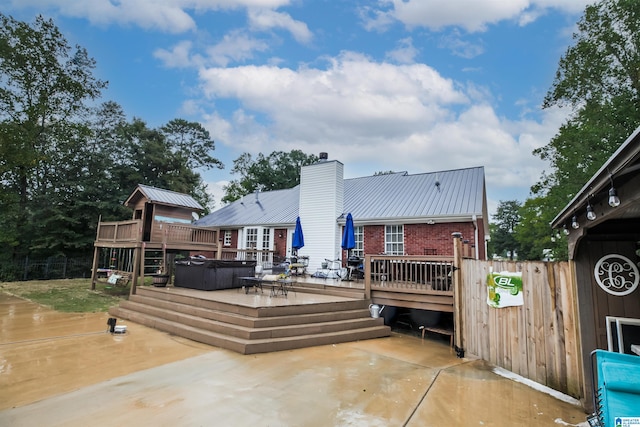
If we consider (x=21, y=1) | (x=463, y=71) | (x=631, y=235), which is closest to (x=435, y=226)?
(x=463, y=71)

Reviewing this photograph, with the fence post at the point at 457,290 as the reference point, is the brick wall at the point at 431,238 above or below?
above

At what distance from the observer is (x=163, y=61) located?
46.6 ft

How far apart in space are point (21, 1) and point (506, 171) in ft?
106

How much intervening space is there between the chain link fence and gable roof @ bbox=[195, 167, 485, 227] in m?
8.26

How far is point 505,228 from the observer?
5369cm

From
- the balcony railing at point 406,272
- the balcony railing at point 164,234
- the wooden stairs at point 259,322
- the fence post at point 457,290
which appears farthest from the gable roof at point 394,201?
the wooden stairs at point 259,322

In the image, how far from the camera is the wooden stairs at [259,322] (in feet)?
19.7

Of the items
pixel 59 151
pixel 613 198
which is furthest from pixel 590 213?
pixel 59 151

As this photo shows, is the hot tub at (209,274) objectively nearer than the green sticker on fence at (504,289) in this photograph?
No

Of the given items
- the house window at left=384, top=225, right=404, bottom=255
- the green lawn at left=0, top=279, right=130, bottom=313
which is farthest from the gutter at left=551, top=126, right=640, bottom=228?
the green lawn at left=0, top=279, right=130, bottom=313

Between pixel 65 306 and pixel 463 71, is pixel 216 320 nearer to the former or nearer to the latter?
pixel 65 306

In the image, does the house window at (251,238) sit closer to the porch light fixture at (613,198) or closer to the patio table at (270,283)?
the patio table at (270,283)

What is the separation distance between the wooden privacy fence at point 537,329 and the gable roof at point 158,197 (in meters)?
13.2

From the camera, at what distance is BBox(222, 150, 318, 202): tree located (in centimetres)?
3256
